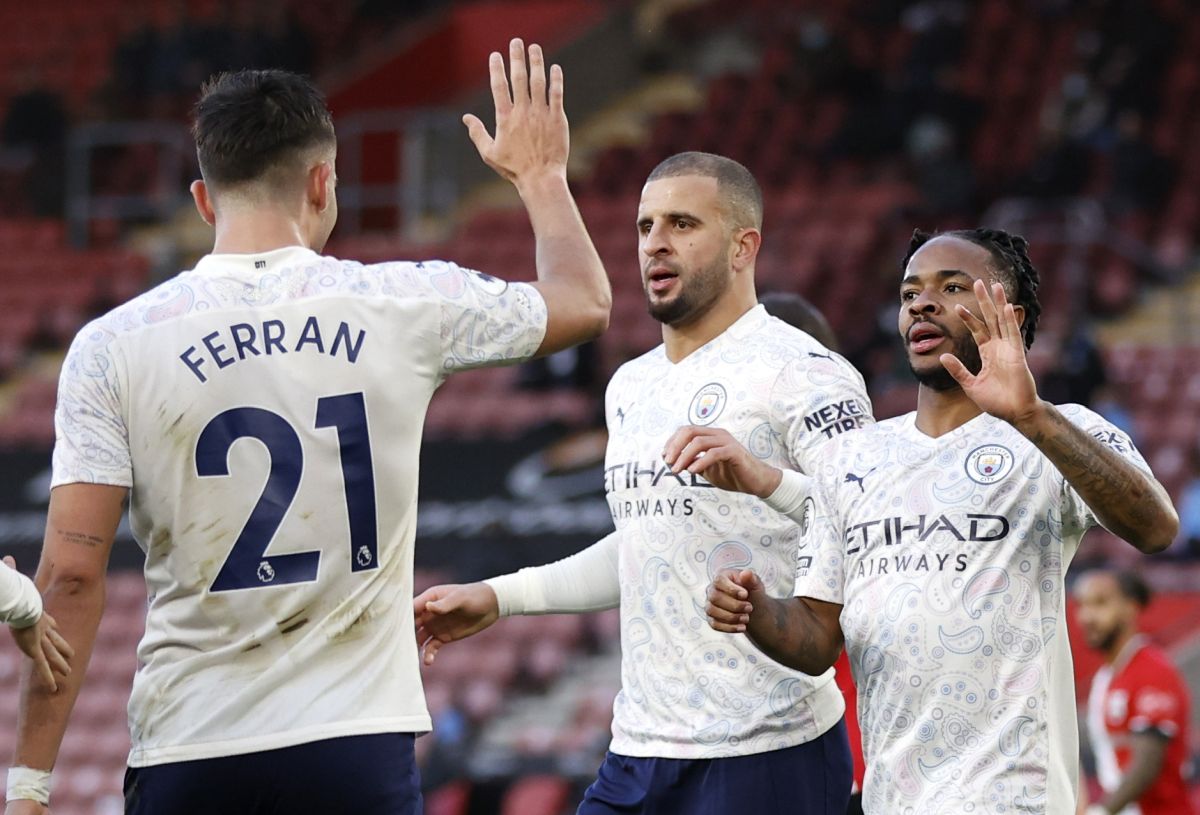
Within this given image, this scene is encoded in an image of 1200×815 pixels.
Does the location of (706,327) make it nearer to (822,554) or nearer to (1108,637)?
(822,554)

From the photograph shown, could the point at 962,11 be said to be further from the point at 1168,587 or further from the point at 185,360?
the point at 185,360

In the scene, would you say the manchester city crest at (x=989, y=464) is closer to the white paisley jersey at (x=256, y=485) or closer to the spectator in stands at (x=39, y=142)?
the white paisley jersey at (x=256, y=485)

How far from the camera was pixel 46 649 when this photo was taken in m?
3.93

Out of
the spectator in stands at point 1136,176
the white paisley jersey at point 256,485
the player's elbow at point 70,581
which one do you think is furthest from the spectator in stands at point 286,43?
the player's elbow at point 70,581

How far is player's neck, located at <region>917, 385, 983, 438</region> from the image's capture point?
4656mm

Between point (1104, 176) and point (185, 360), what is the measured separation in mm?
13594

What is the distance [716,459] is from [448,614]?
0.92 metres

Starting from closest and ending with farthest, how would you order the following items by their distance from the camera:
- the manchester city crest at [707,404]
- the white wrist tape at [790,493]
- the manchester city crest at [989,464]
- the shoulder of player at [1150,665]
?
1. the manchester city crest at [989,464]
2. the white wrist tape at [790,493]
3. the manchester city crest at [707,404]
4. the shoulder of player at [1150,665]

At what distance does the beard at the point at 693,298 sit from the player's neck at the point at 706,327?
0.02m

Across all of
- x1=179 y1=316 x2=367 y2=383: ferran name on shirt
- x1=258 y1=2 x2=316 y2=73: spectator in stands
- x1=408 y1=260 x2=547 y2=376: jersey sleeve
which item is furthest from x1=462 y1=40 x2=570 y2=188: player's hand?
x1=258 y1=2 x2=316 y2=73: spectator in stands

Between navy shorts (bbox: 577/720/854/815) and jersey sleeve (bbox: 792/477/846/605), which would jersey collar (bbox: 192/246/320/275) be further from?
navy shorts (bbox: 577/720/854/815)

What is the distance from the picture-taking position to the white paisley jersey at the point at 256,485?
3973 millimetres

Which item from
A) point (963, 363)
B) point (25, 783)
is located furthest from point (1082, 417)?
point (25, 783)

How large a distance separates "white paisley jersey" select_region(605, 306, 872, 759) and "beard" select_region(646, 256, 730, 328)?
6.1 inches
